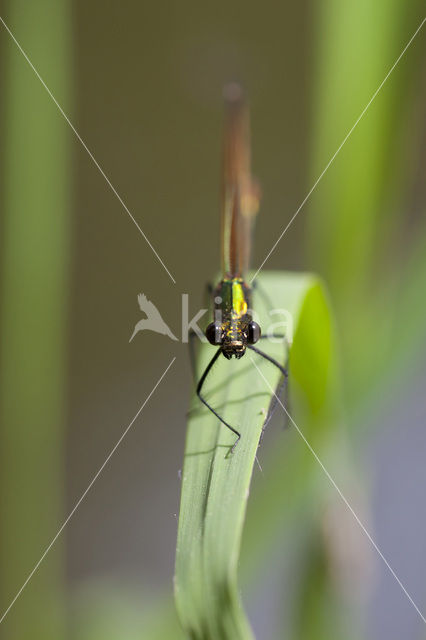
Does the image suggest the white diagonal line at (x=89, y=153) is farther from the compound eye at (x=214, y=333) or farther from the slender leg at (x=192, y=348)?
the compound eye at (x=214, y=333)

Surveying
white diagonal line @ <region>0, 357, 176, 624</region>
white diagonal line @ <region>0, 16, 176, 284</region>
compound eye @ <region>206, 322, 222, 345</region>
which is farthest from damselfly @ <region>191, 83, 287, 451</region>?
white diagonal line @ <region>0, 16, 176, 284</region>

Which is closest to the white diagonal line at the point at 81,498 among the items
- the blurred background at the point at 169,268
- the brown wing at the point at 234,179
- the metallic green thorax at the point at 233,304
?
the blurred background at the point at 169,268

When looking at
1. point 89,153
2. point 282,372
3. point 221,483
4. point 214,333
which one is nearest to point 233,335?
point 214,333

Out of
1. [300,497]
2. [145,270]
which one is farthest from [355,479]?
[145,270]

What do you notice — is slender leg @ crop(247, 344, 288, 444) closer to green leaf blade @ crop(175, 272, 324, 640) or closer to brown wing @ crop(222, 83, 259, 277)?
green leaf blade @ crop(175, 272, 324, 640)

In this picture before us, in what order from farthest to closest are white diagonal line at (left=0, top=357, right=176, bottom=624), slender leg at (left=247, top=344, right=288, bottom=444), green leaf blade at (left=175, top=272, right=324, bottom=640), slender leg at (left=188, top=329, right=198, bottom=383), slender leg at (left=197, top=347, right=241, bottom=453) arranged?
white diagonal line at (left=0, top=357, right=176, bottom=624), slender leg at (left=188, top=329, right=198, bottom=383), slender leg at (left=247, top=344, right=288, bottom=444), slender leg at (left=197, top=347, right=241, bottom=453), green leaf blade at (left=175, top=272, right=324, bottom=640)

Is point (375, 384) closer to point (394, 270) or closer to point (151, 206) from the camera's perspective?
point (394, 270)
